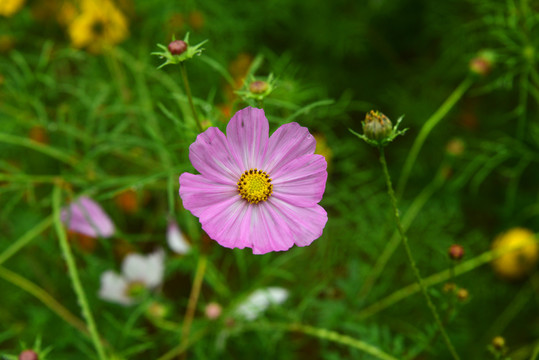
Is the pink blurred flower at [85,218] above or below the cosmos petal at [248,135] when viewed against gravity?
above

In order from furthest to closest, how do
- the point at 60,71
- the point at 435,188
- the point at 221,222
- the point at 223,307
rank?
the point at 60,71, the point at 435,188, the point at 223,307, the point at 221,222

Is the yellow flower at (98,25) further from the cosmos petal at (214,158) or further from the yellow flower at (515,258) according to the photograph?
the yellow flower at (515,258)

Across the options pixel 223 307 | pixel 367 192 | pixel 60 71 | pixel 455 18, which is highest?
pixel 60 71

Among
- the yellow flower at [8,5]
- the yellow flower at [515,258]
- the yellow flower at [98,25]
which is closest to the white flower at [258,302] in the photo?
the yellow flower at [515,258]

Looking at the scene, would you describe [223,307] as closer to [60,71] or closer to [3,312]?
[3,312]

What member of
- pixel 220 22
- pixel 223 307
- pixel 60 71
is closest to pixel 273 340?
pixel 223 307

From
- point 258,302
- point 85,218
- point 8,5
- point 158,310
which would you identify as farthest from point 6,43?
point 258,302

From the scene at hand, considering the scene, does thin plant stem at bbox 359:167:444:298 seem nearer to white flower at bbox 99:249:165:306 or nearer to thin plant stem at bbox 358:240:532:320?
thin plant stem at bbox 358:240:532:320
